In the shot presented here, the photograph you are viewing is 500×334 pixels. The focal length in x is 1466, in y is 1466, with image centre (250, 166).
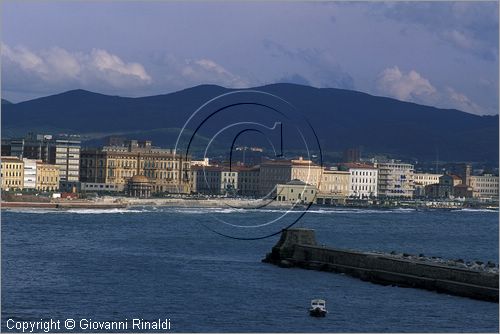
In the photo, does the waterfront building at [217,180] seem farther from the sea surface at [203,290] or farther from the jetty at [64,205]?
the sea surface at [203,290]

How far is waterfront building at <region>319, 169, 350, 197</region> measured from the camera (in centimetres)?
14775

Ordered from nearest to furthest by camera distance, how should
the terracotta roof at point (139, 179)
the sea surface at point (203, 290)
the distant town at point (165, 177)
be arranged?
Answer: the sea surface at point (203, 290) → the distant town at point (165, 177) → the terracotta roof at point (139, 179)

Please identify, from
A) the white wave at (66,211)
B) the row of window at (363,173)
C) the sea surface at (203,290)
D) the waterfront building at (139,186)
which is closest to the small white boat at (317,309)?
the sea surface at (203,290)

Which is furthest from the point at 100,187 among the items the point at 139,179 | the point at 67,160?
the point at 67,160

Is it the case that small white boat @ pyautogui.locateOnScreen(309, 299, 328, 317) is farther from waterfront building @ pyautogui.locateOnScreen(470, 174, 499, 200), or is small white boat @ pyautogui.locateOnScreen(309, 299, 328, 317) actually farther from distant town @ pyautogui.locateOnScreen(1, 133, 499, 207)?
waterfront building @ pyautogui.locateOnScreen(470, 174, 499, 200)

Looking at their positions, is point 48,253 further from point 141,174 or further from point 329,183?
point 329,183

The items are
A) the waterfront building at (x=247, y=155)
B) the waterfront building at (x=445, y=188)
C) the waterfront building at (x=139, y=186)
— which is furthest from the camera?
the waterfront building at (x=445, y=188)

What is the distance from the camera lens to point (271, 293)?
3234 centimetres


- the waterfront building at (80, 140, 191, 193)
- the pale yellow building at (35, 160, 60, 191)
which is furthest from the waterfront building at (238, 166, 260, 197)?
the pale yellow building at (35, 160, 60, 191)

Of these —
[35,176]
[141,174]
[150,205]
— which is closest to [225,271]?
[150,205]

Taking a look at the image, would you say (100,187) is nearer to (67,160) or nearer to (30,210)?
(67,160)

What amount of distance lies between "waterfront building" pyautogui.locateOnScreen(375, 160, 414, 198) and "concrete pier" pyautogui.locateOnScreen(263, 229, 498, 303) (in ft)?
406

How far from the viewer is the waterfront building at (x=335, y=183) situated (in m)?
148

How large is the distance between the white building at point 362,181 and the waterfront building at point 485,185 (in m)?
23.4
